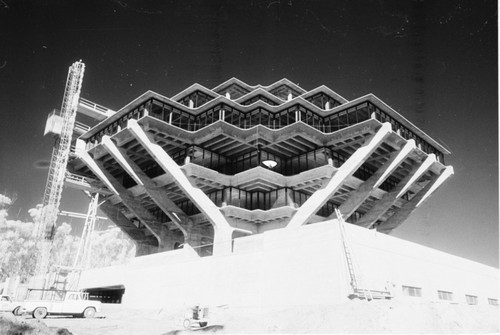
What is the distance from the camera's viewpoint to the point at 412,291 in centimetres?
2966

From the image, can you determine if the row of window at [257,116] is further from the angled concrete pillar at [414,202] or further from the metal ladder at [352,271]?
the metal ladder at [352,271]

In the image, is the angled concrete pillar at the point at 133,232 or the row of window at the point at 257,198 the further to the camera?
the angled concrete pillar at the point at 133,232

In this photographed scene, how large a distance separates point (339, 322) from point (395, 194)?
33.9 m

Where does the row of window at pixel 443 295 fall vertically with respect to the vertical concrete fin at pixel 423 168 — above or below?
below

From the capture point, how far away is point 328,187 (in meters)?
42.3

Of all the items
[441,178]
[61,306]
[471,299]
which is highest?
[441,178]

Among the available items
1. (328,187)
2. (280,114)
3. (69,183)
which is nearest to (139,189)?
(69,183)

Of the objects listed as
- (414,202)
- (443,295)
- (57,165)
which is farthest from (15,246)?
(443,295)

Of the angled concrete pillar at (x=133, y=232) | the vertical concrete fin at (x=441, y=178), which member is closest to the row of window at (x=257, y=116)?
the vertical concrete fin at (x=441, y=178)

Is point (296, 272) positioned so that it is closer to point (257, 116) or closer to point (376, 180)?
point (257, 116)

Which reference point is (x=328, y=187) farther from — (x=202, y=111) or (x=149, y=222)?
(x=149, y=222)

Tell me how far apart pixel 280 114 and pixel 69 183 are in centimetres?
3193

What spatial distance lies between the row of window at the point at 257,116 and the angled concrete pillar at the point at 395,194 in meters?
6.71

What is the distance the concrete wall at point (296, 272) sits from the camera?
1016 inches
